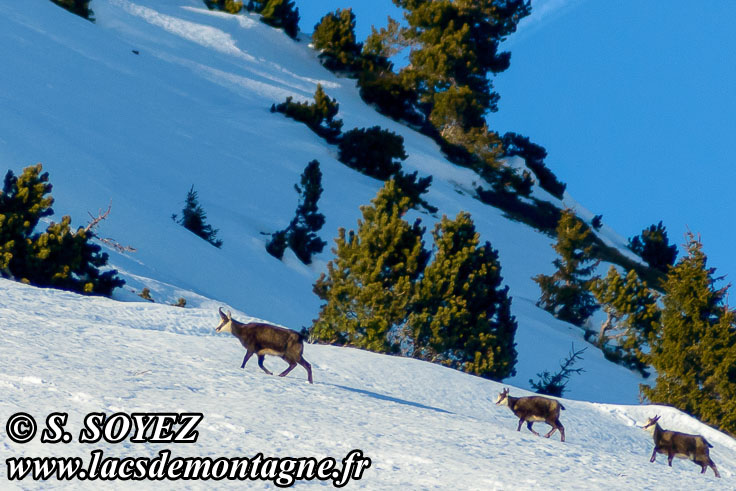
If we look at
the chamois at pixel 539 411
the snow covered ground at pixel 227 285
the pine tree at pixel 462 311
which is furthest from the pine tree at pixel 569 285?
the chamois at pixel 539 411

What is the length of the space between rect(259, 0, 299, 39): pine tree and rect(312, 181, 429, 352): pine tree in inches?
1520

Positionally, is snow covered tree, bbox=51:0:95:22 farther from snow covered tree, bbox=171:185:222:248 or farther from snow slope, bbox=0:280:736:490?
snow slope, bbox=0:280:736:490

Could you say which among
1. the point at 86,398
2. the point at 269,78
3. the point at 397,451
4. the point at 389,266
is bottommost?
the point at 86,398

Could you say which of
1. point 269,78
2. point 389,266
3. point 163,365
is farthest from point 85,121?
point 163,365

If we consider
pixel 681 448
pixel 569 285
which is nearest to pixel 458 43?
pixel 569 285

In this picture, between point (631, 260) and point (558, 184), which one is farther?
point (558, 184)

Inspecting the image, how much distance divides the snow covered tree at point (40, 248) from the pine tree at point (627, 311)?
19355mm

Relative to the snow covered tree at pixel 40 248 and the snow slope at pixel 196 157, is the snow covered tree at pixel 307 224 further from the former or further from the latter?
the snow covered tree at pixel 40 248

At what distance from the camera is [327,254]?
96.1 feet

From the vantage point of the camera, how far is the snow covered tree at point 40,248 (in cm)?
1611

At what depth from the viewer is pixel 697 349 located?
73.8 ft

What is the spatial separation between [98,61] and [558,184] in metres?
33.5

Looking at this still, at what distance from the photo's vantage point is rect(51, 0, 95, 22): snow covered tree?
1677 inches

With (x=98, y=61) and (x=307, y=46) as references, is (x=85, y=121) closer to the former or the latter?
(x=98, y=61)
